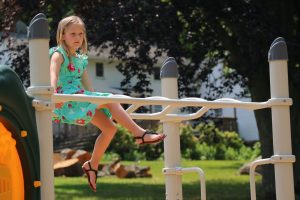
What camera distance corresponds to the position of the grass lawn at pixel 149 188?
421 inches

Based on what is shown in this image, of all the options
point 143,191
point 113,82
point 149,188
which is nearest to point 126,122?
point 143,191

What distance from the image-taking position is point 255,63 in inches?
363

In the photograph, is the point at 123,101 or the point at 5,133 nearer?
the point at 5,133

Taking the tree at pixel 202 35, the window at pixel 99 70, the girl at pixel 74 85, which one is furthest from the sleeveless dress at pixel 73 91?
the window at pixel 99 70

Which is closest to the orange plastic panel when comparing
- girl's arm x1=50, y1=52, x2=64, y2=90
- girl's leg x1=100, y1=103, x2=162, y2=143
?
girl's arm x1=50, y1=52, x2=64, y2=90

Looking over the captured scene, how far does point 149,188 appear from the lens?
12219 mm

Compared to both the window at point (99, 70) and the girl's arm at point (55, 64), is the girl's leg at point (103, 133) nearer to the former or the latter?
the girl's arm at point (55, 64)

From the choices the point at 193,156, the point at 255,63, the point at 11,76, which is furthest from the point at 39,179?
the point at 193,156

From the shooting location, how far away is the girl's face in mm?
4160

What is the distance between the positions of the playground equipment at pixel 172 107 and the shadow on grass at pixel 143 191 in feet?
17.7

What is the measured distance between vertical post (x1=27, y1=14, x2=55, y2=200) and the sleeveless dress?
2.47 feet

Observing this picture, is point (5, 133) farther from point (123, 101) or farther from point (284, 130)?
point (284, 130)

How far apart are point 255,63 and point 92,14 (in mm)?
2429

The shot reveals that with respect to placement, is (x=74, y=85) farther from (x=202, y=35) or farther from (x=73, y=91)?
(x=202, y=35)
